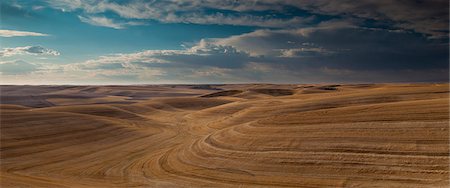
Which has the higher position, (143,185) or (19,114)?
(19,114)

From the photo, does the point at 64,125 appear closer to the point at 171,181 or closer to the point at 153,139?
the point at 153,139

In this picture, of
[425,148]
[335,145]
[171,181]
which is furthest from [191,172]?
[425,148]

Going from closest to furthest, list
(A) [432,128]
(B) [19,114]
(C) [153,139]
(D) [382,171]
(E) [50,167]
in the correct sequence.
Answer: (D) [382,171]
(A) [432,128]
(E) [50,167]
(C) [153,139]
(B) [19,114]

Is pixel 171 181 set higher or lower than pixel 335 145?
lower

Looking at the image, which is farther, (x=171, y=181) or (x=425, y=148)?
(x=171, y=181)

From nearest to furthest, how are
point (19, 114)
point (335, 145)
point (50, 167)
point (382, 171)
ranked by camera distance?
1. point (382, 171)
2. point (335, 145)
3. point (50, 167)
4. point (19, 114)

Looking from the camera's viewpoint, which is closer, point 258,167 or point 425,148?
point 425,148

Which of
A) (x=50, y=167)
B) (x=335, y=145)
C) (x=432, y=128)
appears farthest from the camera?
(x=50, y=167)

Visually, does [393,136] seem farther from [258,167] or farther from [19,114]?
[19,114]

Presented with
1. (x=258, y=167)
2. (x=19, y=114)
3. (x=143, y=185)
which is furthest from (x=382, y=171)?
(x=19, y=114)
